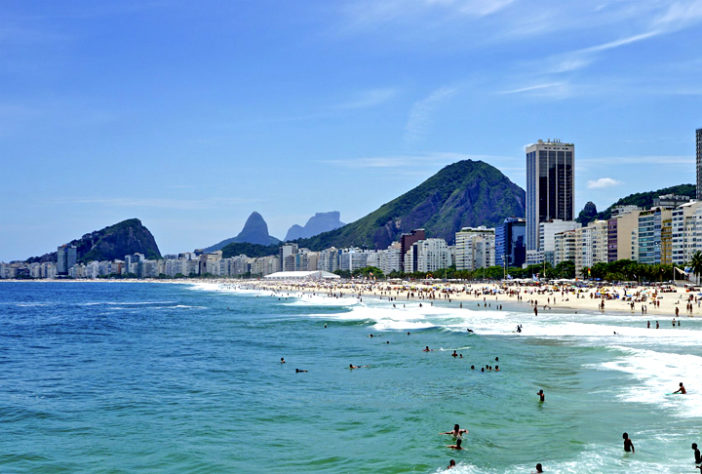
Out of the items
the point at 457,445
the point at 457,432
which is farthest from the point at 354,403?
the point at 457,445

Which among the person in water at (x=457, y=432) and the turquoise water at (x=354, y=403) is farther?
the person in water at (x=457, y=432)

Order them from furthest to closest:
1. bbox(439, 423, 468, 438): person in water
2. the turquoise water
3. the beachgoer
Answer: bbox(439, 423, 468, 438): person in water
the turquoise water
the beachgoer

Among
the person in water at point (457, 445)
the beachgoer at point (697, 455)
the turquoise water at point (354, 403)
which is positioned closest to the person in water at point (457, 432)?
the turquoise water at point (354, 403)

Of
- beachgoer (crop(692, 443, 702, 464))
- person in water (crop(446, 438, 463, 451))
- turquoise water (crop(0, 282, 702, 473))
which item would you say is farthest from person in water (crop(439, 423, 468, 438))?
beachgoer (crop(692, 443, 702, 464))

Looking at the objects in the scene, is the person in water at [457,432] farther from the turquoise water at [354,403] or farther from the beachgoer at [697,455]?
the beachgoer at [697,455]

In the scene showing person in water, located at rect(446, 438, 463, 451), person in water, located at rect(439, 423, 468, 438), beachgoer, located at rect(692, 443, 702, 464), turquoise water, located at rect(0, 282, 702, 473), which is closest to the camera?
beachgoer, located at rect(692, 443, 702, 464)

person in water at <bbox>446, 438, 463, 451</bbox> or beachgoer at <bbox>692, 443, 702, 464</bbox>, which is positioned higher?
beachgoer at <bbox>692, 443, 702, 464</bbox>

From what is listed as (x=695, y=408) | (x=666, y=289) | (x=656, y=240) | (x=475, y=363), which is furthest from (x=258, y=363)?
(x=656, y=240)

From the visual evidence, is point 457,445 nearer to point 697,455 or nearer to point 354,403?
point 697,455

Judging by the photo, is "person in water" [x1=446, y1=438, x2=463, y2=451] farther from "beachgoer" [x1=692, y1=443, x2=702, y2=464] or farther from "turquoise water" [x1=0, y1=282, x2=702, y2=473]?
"beachgoer" [x1=692, y1=443, x2=702, y2=464]
